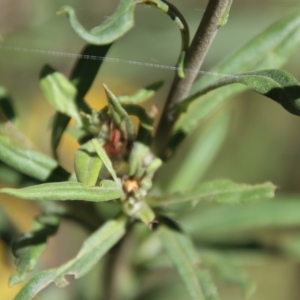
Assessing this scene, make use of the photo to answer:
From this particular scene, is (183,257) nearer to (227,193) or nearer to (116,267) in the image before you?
(227,193)

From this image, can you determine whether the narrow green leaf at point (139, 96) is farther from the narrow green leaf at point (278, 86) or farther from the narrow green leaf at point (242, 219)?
the narrow green leaf at point (242, 219)

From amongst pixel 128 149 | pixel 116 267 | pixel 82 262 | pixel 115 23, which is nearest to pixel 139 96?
pixel 128 149

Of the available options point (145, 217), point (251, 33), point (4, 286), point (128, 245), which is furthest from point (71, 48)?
point (145, 217)

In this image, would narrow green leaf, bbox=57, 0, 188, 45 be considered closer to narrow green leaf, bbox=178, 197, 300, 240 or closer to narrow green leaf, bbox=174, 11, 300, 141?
narrow green leaf, bbox=174, 11, 300, 141

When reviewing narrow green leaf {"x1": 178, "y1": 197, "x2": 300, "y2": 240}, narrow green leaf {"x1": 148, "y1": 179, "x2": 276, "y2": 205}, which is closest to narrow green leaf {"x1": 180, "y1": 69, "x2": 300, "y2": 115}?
narrow green leaf {"x1": 148, "y1": 179, "x2": 276, "y2": 205}

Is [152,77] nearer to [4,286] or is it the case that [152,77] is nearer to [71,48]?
[71,48]

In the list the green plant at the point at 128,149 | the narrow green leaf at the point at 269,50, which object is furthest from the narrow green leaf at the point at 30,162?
the narrow green leaf at the point at 269,50
